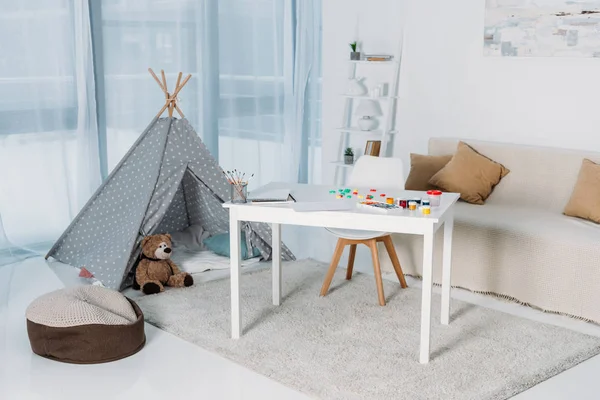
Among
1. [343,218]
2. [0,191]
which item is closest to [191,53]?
[0,191]

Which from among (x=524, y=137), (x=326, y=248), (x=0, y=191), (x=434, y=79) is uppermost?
(x=434, y=79)

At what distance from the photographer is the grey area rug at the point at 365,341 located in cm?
285

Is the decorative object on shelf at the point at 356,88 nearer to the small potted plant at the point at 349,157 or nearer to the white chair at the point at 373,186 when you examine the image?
the small potted plant at the point at 349,157

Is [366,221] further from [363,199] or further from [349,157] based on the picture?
[349,157]

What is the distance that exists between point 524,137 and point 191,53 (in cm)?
220

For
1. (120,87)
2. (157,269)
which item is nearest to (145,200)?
(157,269)

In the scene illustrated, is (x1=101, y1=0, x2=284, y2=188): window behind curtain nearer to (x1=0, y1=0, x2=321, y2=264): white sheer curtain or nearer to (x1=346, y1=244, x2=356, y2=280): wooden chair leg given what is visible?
(x1=0, y1=0, x2=321, y2=264): white sheer curtain

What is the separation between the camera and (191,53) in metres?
5.20

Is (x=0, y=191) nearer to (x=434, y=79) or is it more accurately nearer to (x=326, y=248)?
(x=326, y=248)

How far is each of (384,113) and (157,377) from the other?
3025mm

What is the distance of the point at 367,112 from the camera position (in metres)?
5.38

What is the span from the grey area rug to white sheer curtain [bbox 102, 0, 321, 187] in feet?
5.08

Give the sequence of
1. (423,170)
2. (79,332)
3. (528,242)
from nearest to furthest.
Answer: (79,332) < (528,242) < (423,170)

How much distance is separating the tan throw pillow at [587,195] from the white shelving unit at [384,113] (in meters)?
1.57
